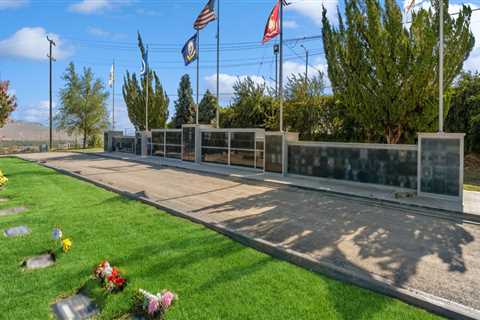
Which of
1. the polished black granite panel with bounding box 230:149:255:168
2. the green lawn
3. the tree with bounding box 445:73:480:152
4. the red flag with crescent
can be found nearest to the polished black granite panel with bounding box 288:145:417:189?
the polished black granite panel with bounding box 230:149:255:168

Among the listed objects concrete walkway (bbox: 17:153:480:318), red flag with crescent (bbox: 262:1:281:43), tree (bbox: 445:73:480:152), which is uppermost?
red flag with crescent (bbox: 262:1:281:43)

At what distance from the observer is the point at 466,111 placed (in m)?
18.3

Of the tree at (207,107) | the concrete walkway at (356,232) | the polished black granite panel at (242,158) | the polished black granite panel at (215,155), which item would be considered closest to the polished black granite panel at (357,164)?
the concrete walkway at (356,232)

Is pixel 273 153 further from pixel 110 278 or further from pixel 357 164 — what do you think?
pixel 110 278

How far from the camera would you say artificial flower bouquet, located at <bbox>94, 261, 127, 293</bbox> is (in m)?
4.28

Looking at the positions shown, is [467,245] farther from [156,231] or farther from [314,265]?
[156,231]

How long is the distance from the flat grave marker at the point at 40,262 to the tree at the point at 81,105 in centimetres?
4173

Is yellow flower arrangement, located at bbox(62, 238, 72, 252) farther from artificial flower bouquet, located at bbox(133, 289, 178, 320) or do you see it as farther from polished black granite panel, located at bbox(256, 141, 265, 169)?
polished black granite panel, located at bbox(256, 141, 265, 169)

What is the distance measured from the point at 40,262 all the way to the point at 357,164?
11.0 metres

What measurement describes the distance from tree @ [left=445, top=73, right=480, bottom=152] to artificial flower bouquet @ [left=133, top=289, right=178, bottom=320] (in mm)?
19097

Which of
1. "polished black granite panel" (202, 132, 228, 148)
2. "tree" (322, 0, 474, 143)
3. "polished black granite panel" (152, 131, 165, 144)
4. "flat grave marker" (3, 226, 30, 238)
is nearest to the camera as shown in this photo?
"flat grave marker" (3, 226, 30, 238)

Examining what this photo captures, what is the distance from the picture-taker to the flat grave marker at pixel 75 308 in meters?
3.85

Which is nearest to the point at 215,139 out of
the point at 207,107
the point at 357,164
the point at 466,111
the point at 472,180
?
the point at 357,164

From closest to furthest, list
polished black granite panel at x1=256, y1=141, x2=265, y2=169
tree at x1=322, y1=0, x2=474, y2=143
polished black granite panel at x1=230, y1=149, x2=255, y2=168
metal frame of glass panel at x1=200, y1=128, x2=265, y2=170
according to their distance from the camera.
A: tree at x1=322, y1=0, x2=474, y2=143
polished black granite panel at x1=256, y1=141, x2=265, y2=169
metal frame of glass panel at x1=200, y1=128, x2=265, y2=170
polished black granite panel at x1=230, y1=149, x2=255, y2=168
